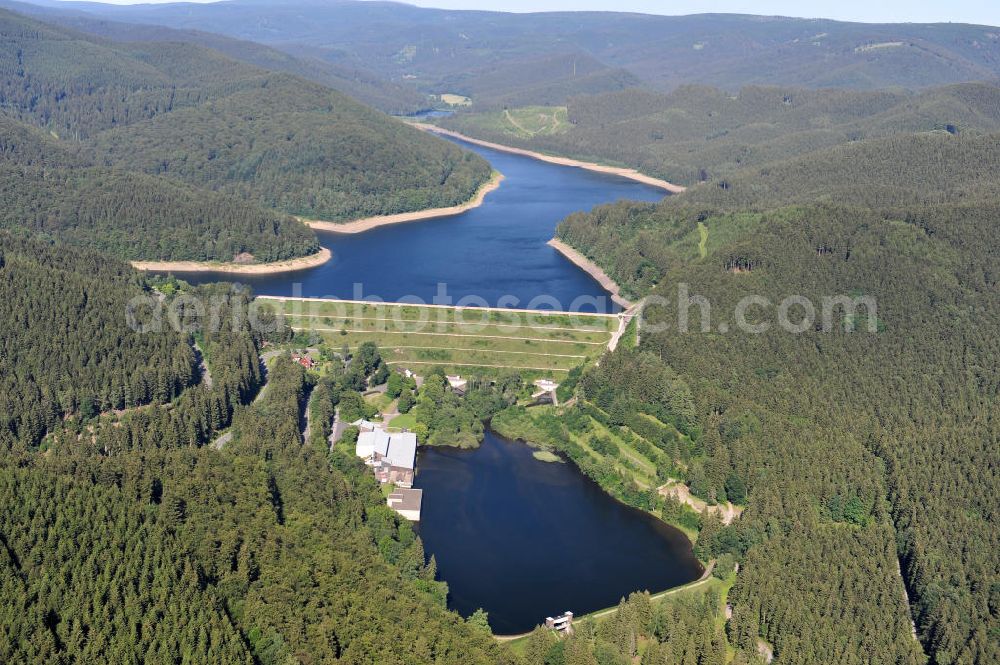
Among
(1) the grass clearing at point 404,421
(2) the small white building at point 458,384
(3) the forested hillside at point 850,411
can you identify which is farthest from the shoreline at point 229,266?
(1) the grass clearing at point 404,421

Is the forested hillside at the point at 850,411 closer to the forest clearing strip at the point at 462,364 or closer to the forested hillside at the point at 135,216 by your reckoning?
the forest clearing strip at the point at 462,364

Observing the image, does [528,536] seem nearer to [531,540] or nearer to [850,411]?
[531,540]

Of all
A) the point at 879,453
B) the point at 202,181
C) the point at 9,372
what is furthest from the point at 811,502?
the point at 202,181

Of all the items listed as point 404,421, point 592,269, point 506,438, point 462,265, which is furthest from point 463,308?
point 592,269

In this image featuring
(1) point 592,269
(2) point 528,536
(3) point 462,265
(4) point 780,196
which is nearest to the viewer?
(2) point 528,536

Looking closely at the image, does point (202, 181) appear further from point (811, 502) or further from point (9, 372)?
point (811, 502)

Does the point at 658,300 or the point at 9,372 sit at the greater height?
the point at 658,300
